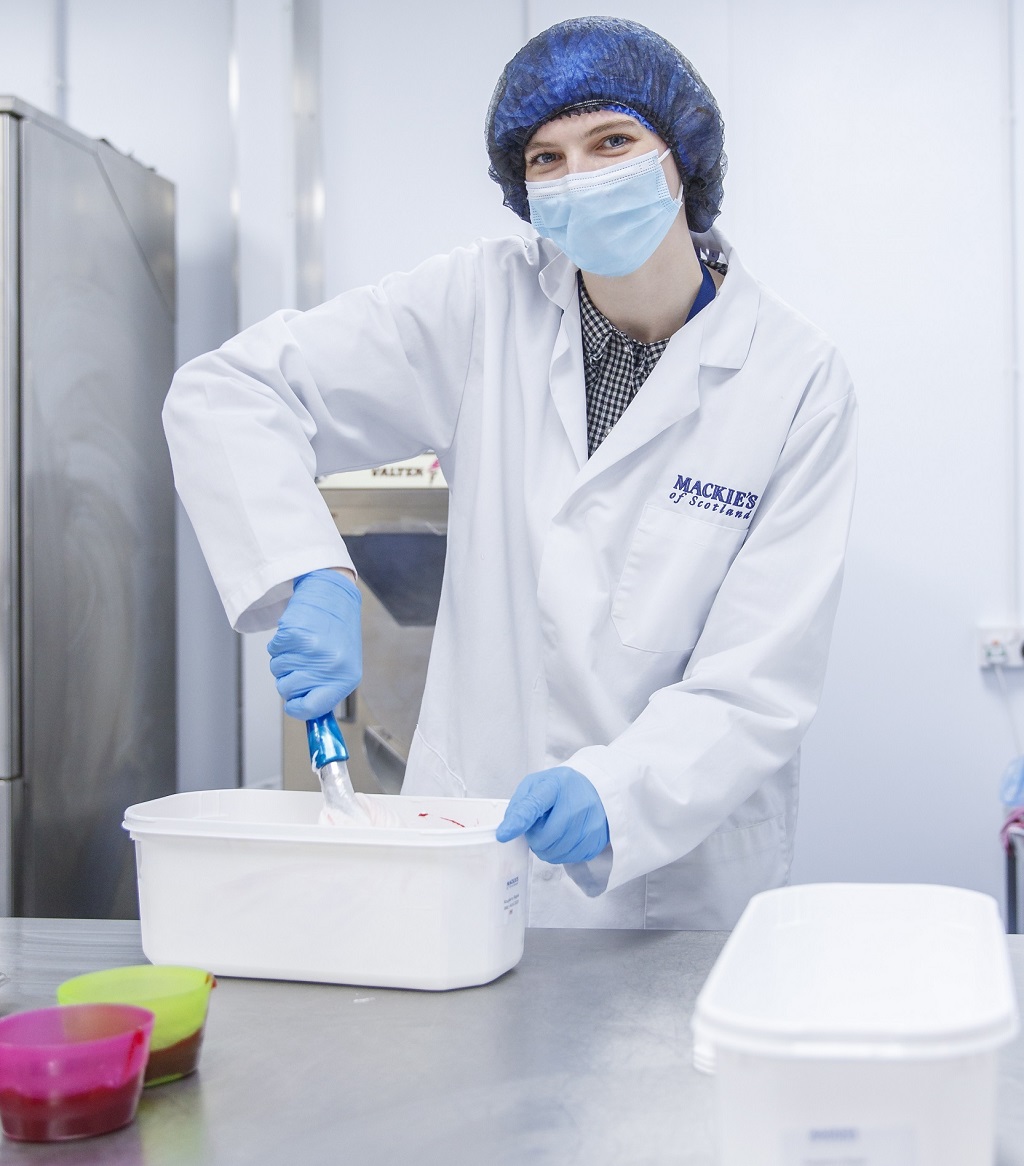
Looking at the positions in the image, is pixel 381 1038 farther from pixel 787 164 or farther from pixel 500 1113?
pixel 787 164

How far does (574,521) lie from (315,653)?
1.08 feet

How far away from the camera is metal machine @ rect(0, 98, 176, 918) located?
1938 mm

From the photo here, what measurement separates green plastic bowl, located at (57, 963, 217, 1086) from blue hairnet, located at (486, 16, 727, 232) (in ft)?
2.83

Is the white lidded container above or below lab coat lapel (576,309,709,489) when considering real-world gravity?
below

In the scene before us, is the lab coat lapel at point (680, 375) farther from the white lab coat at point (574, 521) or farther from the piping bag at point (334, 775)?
the piping bag at point (334, 775)

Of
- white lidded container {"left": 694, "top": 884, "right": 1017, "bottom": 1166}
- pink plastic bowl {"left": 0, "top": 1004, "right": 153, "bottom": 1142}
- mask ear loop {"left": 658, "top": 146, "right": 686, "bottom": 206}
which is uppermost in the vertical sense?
mask ear loop {"left": 658, "top": 146, "right": 686, "bottom": 206}

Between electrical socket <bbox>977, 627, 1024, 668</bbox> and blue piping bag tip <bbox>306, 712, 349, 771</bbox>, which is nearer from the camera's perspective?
blue piping bag tip <bbox>306, 712, 349, 771</bbox>

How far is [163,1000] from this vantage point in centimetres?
72

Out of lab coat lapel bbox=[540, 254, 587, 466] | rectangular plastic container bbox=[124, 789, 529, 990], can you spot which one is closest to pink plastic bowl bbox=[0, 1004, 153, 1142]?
rectangular plastic container bbox=[124, 789, 529, 990]

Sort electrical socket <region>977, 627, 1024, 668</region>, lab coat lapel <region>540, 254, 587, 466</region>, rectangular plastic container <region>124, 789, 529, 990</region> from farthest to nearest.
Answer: electrical socket <region>977, 627, 1024, 668</region> → lab coat lapel <region>540, 254, 587, 466</region> → rectangular plastic container <region>124, 789, 529, 990</region>

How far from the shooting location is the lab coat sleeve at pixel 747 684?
1009 mm

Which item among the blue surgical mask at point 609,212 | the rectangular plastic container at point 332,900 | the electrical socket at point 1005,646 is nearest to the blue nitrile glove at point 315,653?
the rectangular plastic container at point 332,900

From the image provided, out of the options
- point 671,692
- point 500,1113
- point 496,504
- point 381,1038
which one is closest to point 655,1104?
point 500,1113

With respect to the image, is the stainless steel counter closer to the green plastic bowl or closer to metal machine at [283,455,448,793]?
the green plastic bowl
